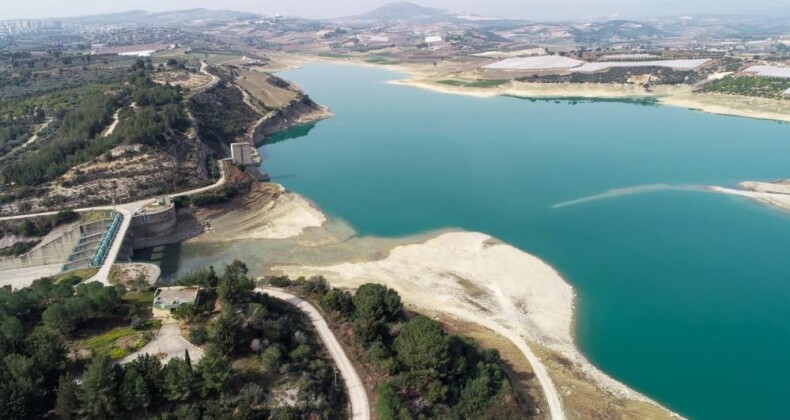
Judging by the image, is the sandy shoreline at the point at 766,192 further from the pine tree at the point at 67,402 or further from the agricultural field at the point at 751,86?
the pine tree at the point at 67,402

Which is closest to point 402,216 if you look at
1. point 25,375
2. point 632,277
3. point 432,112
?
point 632,277

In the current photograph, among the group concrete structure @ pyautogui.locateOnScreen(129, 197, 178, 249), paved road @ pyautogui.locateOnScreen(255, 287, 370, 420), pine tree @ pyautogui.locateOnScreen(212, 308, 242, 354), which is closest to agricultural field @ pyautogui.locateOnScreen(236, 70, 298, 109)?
concrete structure @ pyautogui.locateOnScreen(129, 197, 178, 249)

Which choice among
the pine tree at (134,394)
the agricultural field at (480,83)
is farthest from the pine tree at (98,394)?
the agricultural field at (480,83)

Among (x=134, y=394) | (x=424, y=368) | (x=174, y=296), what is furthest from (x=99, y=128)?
(x=424, y=368)

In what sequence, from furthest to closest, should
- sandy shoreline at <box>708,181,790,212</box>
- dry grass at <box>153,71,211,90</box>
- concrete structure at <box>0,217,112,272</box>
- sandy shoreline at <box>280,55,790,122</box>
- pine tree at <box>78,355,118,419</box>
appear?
sandy shoreline at <box>280,55,790,122</box> < dry grass at <box>153,71,211,90</box> < sandy shoreline at <box>708,181,790,212</box> < concrete structure at <box>0,217,112,272</box> < pine tree at <box>78,355,118,419</box>

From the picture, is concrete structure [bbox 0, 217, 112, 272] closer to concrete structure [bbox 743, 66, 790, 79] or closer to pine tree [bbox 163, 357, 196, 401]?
pine tree [bbox 163, 357, 196, 401]
